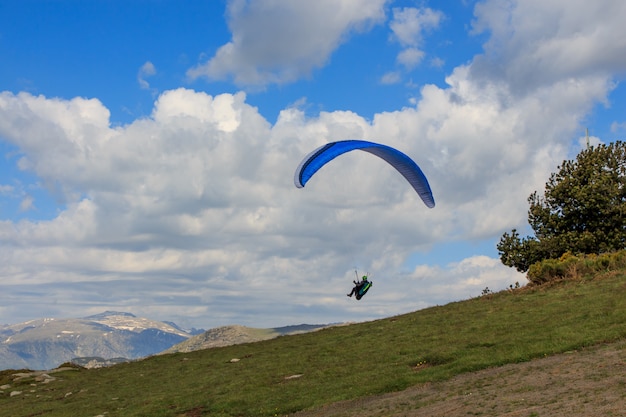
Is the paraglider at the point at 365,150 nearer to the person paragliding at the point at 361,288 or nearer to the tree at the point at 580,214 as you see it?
the person paragliding at the point at 361,288

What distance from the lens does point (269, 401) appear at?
2500cm

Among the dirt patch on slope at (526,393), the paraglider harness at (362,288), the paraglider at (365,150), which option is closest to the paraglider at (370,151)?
the paraglider at (365,150)

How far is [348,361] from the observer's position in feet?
103

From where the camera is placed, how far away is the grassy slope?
82.1 feet

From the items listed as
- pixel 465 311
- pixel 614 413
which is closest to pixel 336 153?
pixel 465 311

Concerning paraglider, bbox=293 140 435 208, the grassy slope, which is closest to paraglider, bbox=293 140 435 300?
paraglider, bbox=293 140 435 208

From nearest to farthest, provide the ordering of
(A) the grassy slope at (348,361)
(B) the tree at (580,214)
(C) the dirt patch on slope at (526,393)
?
(C) the dirt patch on slope at (526,393)
(A) the grassy slope at (348,361)
(B) the tree at (580,214)

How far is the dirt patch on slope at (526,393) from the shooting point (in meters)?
15.9

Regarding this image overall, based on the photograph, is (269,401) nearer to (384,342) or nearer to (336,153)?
(384,342)

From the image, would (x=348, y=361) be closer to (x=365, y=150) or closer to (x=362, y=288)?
(x=362, y=288)

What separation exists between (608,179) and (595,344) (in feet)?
111

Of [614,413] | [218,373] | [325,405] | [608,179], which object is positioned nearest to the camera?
[614,413]

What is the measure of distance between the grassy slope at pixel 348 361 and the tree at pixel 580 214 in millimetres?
12074

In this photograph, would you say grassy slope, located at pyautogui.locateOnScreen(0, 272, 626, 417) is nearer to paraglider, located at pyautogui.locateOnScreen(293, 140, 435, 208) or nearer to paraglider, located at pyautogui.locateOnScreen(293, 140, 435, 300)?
paraglider, located at pyautogui.locateOnScreen(293, 140, 435, 300)
